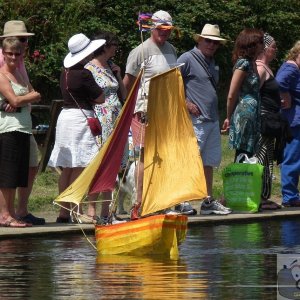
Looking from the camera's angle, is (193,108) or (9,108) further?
(193,108)

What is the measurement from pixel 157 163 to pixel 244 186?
3.07 m

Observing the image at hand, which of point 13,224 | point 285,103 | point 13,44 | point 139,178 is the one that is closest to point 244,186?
point 285,103

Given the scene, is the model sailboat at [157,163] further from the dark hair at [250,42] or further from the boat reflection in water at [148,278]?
the dark hair at [250,42]

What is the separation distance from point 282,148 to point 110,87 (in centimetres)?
250

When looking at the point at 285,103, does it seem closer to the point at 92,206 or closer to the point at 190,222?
the point at 190,222

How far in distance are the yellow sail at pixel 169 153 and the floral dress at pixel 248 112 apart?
2912 mm

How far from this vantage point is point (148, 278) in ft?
33.2

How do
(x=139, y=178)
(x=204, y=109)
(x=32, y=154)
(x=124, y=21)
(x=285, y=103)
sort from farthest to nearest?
(x=124, y=21) < (x=285, y=103) < (x=204, y=109) < (x=139, y=178) < (x=32, y=154)

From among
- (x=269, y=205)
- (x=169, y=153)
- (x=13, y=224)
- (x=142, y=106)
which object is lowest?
(x=269, y=205)

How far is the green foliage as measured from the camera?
89.5 feet

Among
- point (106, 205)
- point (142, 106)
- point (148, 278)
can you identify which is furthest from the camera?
point (142, 106)

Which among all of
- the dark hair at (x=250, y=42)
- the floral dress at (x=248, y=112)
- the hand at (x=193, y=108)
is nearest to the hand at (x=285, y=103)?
the floral dress at (x=248, y=112)

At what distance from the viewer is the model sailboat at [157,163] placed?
1195 cm

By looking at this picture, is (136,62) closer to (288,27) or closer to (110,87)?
(110,87)
